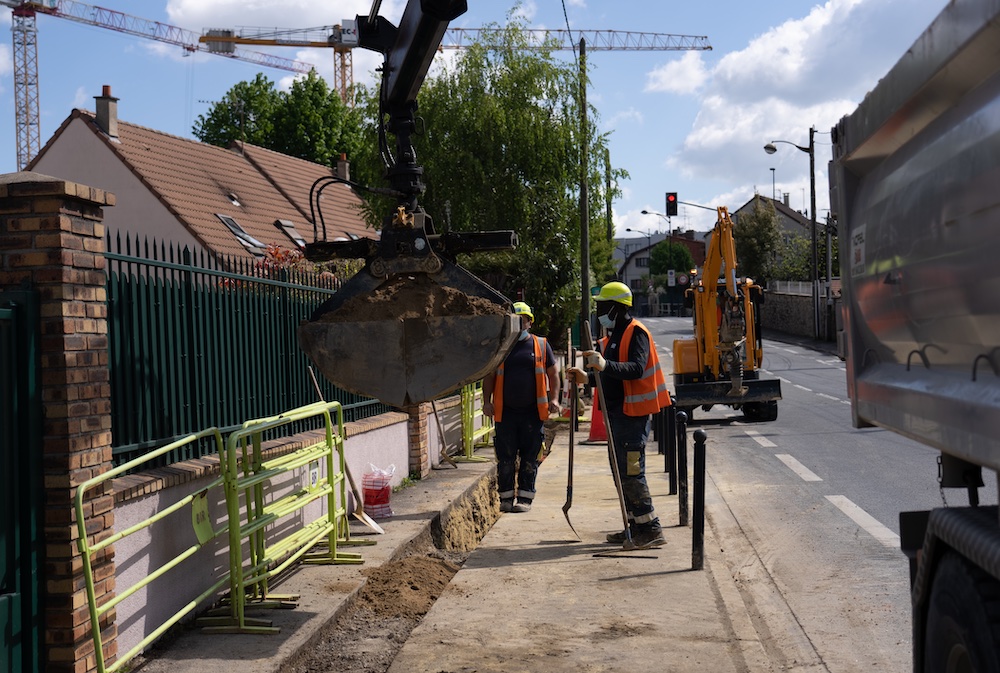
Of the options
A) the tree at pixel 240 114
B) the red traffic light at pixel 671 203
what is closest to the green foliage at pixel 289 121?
the tree at pixel 240 114

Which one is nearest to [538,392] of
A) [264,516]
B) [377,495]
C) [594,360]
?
[377,495]

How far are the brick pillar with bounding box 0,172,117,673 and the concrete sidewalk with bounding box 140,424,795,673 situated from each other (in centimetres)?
66

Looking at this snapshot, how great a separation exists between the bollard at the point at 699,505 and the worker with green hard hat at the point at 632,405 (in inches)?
27.7

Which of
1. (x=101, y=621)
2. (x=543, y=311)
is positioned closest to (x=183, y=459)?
(x=101, y=621)

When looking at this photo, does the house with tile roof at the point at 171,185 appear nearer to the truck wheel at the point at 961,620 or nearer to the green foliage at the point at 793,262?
the truck wheel at the point at 961,620

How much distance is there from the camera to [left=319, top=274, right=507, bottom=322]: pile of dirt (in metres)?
5.78

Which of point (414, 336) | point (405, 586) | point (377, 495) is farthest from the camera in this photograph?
point (377, 495)

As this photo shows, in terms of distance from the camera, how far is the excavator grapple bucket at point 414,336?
5.75 meters

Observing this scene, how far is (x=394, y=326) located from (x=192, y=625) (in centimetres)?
222

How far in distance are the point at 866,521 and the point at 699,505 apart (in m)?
2.63

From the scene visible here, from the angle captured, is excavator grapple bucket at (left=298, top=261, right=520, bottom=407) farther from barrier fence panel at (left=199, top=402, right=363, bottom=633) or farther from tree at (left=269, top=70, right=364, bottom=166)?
tree at (left=269, top=70, right=364, bottom=166)

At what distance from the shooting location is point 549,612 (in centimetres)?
677

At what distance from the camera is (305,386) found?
9.96 m

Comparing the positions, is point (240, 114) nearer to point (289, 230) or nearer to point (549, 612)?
point (289, 230)
